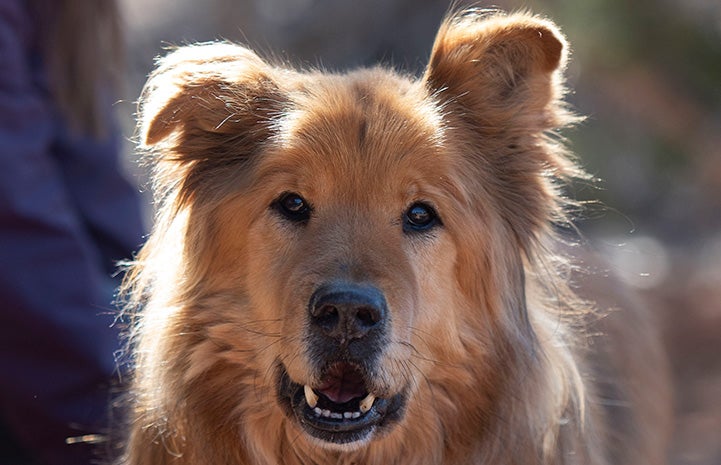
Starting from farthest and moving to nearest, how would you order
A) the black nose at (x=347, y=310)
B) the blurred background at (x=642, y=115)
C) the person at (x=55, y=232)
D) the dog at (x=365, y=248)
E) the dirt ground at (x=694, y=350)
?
1. the blurred background at (x=642, y=115)
2. the dirt ground at (x=694, y=350)
3. the person at (x=55, y=232)
4. the dog at (x=365, y=248)
5. the black nose at (x=347, y=310)

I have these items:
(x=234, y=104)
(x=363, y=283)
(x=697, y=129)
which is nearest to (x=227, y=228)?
(x=234, y=104)

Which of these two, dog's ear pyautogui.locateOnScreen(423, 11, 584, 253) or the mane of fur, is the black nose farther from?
dog's ear pyautogui.locateOnScreen(423, 11, 584, 253)

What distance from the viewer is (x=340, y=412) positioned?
3010mm

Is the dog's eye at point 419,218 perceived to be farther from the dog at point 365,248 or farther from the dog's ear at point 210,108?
the dog's ear at point 210,108

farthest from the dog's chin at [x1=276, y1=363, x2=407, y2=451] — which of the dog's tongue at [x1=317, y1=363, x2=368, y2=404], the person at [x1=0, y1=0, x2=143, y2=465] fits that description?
the person at [x1=0, y1=0, x2=143, y2=465]

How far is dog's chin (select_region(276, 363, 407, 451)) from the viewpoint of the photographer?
2953 mm

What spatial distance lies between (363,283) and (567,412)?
1.14m

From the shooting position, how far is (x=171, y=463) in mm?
3359

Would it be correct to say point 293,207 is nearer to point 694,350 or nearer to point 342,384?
point 342,384

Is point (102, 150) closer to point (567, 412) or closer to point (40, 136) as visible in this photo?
point (40, 136)

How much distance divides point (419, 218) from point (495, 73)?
0.65 m

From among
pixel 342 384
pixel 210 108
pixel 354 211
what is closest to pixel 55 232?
pixel 210 108

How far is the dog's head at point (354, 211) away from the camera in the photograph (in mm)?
3029

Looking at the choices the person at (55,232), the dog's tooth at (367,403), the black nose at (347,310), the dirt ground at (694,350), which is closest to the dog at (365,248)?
the dog's tooth at (367,403)
